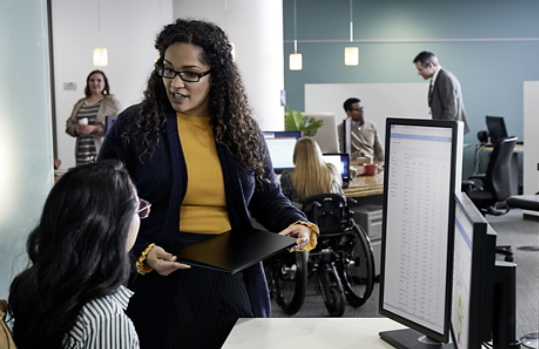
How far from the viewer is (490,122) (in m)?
9.88

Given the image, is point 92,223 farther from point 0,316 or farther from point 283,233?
point 283,233

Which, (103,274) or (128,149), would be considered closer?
(103,274)

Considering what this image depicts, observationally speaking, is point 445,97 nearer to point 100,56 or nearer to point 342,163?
point 342,163

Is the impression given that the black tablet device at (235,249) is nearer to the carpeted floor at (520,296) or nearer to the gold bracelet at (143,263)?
the gold bracelet at (143,263)

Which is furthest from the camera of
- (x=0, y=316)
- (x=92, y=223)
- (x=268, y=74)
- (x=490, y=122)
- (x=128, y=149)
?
(x=490, y=122)

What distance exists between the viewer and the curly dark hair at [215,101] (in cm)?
184

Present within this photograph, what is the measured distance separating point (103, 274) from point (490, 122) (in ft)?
30.4

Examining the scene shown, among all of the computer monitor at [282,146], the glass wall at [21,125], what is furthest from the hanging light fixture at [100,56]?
the glass wall at [21,125]

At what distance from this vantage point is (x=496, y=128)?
9695 millimetres

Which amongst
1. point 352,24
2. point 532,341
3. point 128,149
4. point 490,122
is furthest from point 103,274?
point 352,24

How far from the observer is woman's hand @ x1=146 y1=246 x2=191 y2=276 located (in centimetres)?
168

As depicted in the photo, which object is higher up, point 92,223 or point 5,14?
point 5,14

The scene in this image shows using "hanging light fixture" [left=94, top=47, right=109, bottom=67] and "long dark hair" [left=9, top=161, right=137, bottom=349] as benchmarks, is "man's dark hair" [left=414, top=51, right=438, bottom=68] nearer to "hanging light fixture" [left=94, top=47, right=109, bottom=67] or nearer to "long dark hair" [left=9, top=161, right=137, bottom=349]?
"hanging light fixture" [left=94, top=47, right=109, bottom=67]

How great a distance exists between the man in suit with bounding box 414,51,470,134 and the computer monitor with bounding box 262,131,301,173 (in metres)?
2.20
